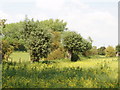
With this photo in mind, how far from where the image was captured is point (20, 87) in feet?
25.5

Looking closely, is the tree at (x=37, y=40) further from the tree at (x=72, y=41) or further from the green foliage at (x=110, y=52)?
the green foliage at (x=110, y=52)

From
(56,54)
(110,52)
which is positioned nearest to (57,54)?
(56,54)

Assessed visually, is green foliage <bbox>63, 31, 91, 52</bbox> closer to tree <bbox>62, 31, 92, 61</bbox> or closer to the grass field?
tree <bbox>62, 31, 92, 61</bbox>

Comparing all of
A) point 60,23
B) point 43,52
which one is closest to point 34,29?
point 43,52

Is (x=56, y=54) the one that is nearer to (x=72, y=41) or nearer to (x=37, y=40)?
(x=72, y=41)

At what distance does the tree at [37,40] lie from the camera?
2444 centimetres

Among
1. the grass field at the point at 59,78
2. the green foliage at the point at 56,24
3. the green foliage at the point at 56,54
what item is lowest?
the grass field at the point at 59,78

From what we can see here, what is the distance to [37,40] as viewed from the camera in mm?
24406

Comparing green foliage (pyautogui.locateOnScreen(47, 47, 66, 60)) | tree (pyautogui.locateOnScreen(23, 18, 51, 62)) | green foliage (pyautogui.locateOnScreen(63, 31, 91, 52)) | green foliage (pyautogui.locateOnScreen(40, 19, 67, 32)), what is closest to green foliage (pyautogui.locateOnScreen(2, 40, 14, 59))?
tree (pyautogui.locateOnScreen(23, 18, 51, 62))

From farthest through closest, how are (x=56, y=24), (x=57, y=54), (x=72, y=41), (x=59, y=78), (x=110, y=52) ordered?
(x=56, y=24)
(x=110, y=52)
(x=57, y=54)
(x=72, y=41)
(x=59, y=78)

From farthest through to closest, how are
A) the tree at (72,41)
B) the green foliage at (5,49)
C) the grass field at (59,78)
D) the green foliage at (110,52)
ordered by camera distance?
the green foliage at (110,52) < the tree at (72,41) < the green foliage at (5,49) < the grass field at (59,78)

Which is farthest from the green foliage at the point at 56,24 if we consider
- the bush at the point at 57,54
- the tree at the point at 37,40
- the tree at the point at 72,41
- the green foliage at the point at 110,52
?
the tree at the point at 37,40

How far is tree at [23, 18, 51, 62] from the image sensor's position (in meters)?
24.4

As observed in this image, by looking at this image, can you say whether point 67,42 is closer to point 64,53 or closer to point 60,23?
point 64,53
